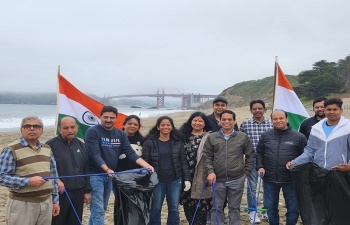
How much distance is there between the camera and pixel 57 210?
10.3 feet

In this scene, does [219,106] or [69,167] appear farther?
[219,106]

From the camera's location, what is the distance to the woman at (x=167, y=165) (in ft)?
12.6

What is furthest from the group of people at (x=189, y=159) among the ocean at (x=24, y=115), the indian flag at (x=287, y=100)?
the ocean at (x=24, y=115)

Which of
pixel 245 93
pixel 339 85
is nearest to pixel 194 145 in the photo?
pixel 339 85

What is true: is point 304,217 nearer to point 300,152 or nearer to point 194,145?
point 300,152

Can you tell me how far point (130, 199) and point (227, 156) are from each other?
1290 millimetres

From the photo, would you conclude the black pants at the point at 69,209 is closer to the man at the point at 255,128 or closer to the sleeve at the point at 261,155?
the sleeve at the point at 261,155

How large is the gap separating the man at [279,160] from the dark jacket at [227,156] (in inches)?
9.9

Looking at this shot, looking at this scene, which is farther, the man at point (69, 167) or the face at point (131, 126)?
the face at point (131, 126)

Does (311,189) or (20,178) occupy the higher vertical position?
(20,178)

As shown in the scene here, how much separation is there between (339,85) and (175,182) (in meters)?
38.3

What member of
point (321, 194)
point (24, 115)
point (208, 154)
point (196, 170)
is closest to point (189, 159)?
point (196, 170)

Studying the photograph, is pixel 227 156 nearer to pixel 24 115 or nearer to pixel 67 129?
pixel 67 129

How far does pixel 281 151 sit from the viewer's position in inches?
151
